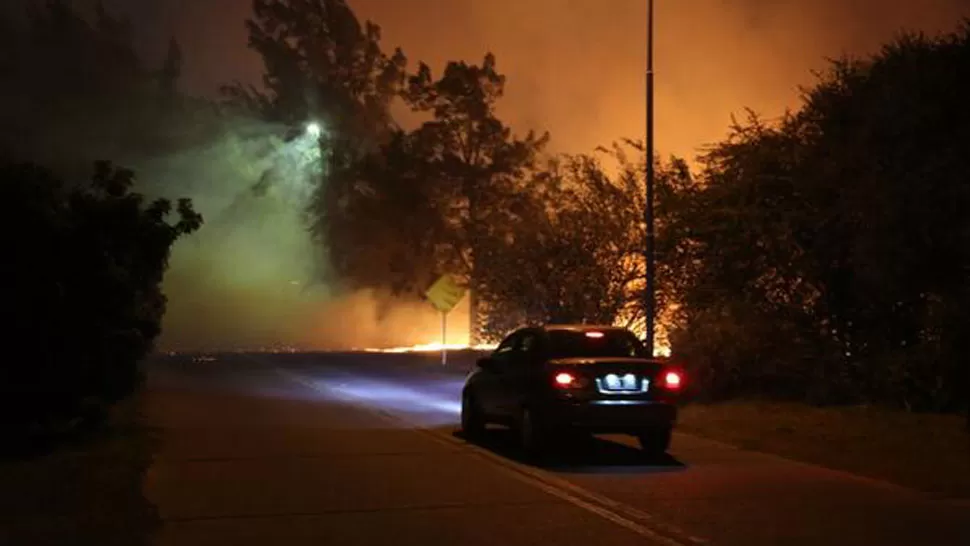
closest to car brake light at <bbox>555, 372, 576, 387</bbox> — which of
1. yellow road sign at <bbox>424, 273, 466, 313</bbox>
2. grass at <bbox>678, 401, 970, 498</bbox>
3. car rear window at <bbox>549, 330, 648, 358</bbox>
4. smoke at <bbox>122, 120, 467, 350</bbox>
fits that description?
car rear window at <bbox>549, 330, 648, 358</bbox>

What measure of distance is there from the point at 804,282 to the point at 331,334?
32901mm

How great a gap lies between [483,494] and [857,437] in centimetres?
622

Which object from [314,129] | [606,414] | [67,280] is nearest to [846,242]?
[606,414]

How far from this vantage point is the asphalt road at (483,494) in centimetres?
902

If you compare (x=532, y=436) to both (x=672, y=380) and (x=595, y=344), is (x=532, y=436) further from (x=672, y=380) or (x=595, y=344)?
(x=672, y=380)

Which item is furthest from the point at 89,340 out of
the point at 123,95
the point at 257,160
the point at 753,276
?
the point at 123,95

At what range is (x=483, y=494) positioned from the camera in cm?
1101

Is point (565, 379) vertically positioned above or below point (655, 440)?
above

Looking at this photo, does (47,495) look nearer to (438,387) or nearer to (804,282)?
(804,282)

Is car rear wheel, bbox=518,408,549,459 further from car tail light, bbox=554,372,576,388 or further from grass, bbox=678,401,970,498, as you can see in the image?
grass, bbox=678,401,970,498

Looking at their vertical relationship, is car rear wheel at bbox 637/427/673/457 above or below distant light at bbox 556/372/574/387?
below

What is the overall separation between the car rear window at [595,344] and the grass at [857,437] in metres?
2.01

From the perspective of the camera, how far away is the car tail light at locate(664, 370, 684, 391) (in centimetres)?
1361

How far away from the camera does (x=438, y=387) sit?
87.7 ft
